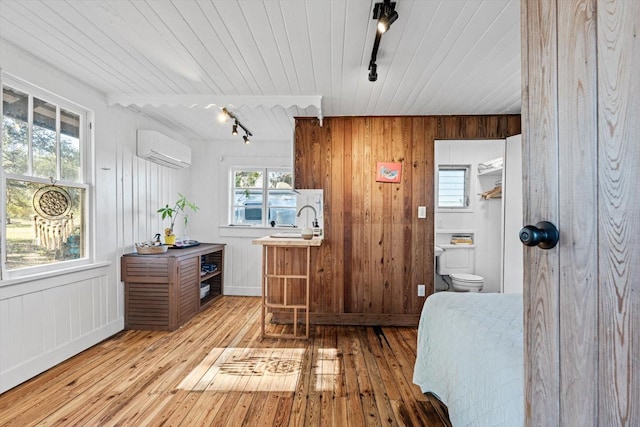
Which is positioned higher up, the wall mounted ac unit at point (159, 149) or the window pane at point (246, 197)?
the wall mounted ac unit at point (159, 149)

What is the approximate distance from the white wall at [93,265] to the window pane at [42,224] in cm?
15

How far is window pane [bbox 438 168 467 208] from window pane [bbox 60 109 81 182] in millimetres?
4398

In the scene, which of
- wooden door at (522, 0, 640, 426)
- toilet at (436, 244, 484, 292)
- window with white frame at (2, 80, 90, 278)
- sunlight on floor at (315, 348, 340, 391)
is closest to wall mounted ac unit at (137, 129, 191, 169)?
window with white frame at (2, 80, 90, 278)

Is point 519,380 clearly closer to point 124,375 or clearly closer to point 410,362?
point 410,362

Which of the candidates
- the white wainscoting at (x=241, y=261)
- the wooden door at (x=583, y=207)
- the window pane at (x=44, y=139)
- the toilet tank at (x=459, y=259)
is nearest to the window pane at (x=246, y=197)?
the white wainscoting at (x=241, y=261)

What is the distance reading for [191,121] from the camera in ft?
12.3

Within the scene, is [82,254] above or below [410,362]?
above

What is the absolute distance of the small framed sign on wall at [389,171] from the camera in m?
3.34

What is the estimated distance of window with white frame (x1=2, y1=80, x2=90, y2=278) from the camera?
2107 mm

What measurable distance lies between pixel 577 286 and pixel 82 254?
3396 mm

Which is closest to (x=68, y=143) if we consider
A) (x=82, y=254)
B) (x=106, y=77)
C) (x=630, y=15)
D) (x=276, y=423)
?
(x=106, y=77)

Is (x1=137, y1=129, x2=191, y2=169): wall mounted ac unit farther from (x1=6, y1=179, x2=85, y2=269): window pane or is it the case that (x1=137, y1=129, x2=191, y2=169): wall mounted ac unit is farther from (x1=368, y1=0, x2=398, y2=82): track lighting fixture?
(x1=368, y1=0, x2=398, y2=82): track lighting fixture

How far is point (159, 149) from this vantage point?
3416 mm

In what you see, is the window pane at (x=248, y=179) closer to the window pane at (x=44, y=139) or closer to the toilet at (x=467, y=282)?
the window pane at (x=44, y=139)
